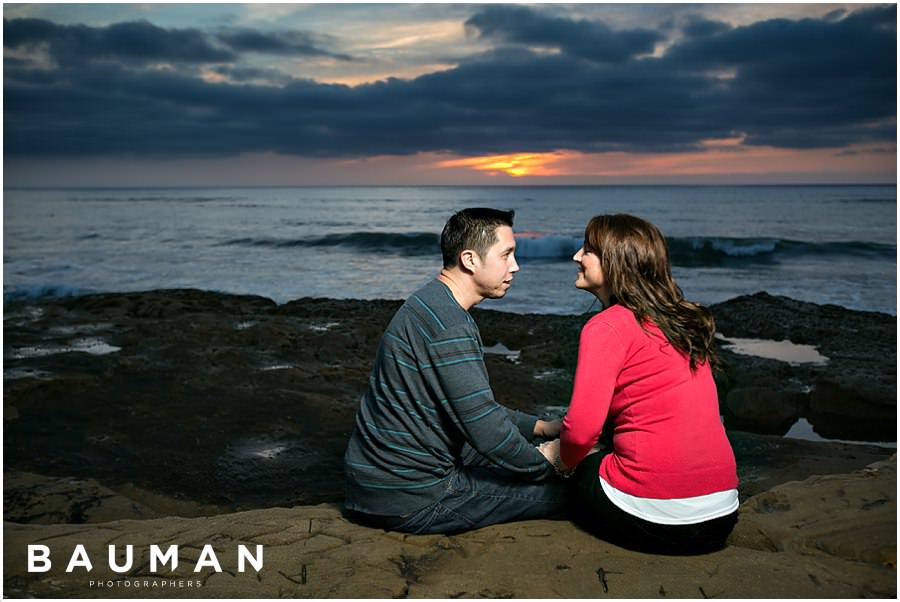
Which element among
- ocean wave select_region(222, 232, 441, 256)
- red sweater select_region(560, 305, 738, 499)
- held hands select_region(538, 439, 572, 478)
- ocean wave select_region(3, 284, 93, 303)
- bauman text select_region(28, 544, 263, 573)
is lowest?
ocean wave select_region(3, 284, 93, 303)

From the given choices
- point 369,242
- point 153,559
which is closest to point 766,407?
point 153,559

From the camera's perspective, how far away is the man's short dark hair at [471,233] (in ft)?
10.4

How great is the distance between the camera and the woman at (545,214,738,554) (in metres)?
2.85

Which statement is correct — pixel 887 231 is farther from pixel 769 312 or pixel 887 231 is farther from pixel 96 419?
pixel 96 419

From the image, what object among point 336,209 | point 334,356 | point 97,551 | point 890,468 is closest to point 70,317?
point 334,356

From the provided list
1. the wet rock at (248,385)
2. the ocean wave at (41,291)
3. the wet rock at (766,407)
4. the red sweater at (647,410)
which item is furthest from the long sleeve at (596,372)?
the ocean wave at (41,291)

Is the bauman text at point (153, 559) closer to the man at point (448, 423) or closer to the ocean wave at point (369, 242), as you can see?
the man at point (448, 423)

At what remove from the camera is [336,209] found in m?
48.8

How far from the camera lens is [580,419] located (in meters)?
2.87

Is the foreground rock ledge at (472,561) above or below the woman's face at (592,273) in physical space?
below

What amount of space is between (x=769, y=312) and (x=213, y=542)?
33.0 feet

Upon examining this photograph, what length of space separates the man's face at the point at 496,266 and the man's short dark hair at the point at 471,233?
21 mm

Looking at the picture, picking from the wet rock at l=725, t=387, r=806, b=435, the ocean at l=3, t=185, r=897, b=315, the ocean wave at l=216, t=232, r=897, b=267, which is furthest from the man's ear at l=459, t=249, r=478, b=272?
the ocean wave at l=216, t=232, r=897, b=267

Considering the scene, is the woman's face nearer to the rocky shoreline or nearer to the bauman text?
the rocky shoreline
